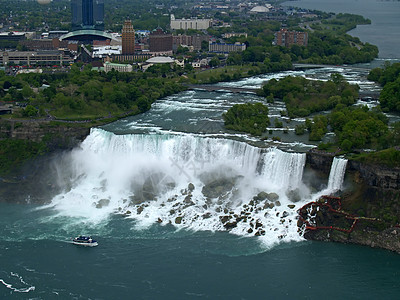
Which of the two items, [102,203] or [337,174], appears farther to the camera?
[102,203]

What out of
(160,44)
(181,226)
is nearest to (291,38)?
(160,44)

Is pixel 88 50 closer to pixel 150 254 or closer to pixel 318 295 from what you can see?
pixel 150 254

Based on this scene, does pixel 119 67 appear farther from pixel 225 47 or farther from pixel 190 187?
pixel 190 187

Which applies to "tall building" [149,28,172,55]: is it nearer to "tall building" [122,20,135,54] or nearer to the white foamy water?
"tall building" [122,20,135,54]

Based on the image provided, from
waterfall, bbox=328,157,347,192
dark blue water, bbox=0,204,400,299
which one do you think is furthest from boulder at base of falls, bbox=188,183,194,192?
waterfall, bbox=328,157,347,192

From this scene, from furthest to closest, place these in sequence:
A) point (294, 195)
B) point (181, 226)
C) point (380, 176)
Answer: point (294, 195) < point (181, 226) < point (380, 176)

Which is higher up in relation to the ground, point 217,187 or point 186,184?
point 217,187
